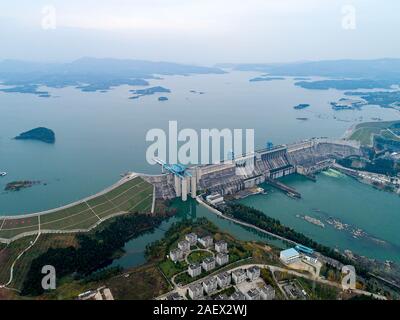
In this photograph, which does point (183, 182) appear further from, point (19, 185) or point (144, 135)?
point (144, 135)

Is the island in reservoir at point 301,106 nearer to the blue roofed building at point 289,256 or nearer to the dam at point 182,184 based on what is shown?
the dam at point 182,184

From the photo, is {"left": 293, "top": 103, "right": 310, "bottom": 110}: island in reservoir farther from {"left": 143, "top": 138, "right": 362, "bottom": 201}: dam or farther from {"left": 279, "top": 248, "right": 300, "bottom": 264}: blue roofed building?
{"left": 279, "top": 248, "right": 300, "bottom": 264}: blue roofed building

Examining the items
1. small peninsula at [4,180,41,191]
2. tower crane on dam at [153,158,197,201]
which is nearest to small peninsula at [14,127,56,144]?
small peninsula at [4,180,41,191]

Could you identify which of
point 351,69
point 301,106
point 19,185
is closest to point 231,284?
point 19,185

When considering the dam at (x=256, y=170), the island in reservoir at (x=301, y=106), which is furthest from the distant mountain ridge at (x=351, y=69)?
the dam at (x=256, y=170)
